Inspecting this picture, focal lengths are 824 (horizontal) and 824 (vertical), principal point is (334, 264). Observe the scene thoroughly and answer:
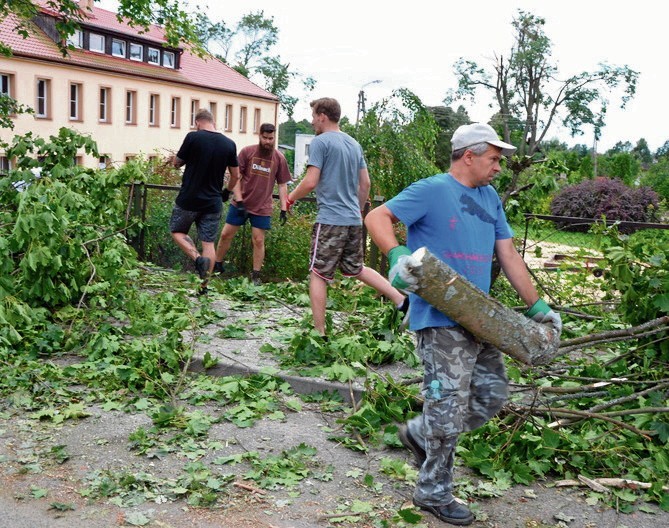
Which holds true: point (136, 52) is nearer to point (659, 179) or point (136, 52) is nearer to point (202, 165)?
point (659, 179)

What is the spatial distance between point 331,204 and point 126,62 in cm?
4231

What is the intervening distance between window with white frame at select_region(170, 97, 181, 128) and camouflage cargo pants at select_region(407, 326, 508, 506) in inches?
1881

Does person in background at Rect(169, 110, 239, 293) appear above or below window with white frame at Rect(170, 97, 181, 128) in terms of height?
below

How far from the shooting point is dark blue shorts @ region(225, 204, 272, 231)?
9438 millimetres

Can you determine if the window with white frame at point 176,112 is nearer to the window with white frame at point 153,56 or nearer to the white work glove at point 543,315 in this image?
the window with white frame at point 153,56

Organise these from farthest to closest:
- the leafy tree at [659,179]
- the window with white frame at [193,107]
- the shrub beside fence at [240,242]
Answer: the window with white frame at [193,107]
the leafy tree at [659,179]
the shrub beside fence at [240,242]

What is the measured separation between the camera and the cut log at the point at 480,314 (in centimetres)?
355

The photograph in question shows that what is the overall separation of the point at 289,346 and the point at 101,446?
2.06 meters

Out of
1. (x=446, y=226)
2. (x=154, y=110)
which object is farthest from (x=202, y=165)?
(x=154, y=110)

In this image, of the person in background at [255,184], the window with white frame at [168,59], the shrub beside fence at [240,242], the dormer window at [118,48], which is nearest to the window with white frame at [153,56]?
the window with white frame at [168,59]

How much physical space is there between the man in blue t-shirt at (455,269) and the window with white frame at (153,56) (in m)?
46.9

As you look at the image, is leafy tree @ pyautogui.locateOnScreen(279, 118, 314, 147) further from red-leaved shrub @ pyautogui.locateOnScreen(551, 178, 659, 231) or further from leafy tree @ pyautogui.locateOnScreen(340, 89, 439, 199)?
leafy tree @ pyautogui.locateOnScreen(340, 89, 439, 199)

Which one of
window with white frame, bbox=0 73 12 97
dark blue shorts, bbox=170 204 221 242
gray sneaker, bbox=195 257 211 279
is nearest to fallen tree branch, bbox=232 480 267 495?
gray sneaker, bbox=195 257 211 279

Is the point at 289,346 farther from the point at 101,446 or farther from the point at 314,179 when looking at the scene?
the point at 101,446
